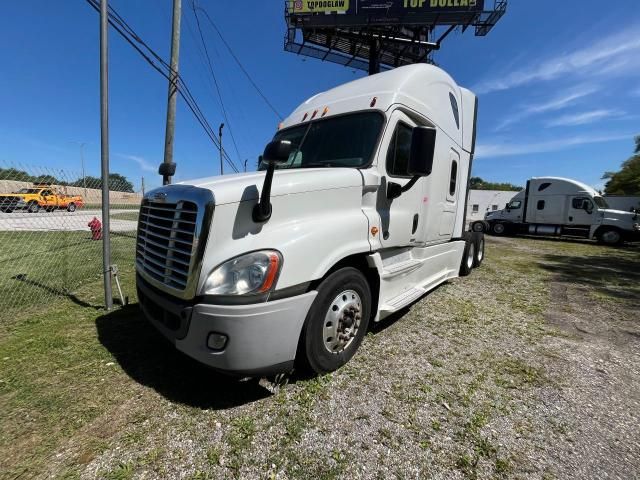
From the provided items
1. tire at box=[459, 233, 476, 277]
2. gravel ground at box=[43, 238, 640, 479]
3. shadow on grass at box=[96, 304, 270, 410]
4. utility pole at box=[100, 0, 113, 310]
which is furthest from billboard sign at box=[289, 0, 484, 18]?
shadow on grass at box=[96, 304, 270, 410]

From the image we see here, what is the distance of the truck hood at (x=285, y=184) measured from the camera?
2.35 meters

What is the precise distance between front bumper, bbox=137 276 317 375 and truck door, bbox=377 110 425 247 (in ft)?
4.47

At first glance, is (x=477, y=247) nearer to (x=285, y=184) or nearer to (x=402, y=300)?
(x=402, y=300)

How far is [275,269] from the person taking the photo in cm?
224

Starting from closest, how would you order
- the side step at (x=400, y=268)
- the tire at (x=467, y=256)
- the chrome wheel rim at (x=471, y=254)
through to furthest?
the side step at (x=400, y=268), the tire at (x=467, y=256), the chrome wheel rim at (x=471, y=254)

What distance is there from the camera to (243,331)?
218cm

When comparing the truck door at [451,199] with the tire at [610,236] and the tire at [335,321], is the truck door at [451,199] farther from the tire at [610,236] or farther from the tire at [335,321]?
the tire at [610,236]

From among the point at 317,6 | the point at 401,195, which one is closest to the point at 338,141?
the point at 401,195

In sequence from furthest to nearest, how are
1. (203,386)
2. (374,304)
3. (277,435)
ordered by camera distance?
(374,304)
(203,386)
(277,435)

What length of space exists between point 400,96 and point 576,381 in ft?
11.1

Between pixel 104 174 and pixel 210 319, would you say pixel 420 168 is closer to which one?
pixel 210 319

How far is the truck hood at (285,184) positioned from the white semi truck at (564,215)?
65.2ft

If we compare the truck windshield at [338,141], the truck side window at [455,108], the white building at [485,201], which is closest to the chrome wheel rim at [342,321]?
the truck windshield at [338,141]

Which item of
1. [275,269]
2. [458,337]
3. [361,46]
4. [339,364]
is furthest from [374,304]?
[361,46]
